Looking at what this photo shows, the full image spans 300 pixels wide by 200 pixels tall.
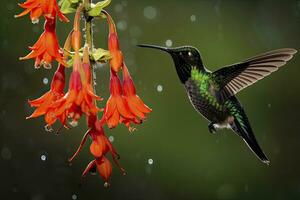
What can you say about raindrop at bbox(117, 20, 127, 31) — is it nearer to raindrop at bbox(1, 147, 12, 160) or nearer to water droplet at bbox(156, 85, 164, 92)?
water droplet at bbox(156, 85, 164, 92)

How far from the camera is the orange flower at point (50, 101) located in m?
1.77

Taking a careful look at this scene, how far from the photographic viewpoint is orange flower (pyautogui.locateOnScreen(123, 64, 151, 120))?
1899 mm

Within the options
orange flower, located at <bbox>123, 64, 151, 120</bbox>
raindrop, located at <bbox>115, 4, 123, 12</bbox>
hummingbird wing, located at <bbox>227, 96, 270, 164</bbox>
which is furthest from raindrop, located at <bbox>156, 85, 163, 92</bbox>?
orange flower, located at <bbox>123, 64, 151, 120</bbox>

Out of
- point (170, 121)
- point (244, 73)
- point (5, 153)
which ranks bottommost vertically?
point (5, 153)

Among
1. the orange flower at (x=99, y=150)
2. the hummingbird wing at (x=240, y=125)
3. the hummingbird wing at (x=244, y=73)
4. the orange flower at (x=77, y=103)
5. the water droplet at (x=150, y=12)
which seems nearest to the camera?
the orange flower at (x=77, y=103)

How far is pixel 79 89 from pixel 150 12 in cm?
441

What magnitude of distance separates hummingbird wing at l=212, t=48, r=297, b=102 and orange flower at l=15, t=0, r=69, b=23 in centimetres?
103

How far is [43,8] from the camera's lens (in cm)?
177

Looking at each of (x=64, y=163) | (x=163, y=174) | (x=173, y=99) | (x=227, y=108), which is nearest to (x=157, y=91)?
(x=173, y=99)

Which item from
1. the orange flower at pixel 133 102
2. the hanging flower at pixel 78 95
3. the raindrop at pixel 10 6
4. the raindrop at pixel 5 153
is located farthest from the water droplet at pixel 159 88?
the hanging flower at pixel 78 95

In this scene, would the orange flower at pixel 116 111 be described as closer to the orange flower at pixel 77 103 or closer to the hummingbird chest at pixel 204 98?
the orange flower at pixel 77 103

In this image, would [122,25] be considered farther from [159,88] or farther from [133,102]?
[133,102]

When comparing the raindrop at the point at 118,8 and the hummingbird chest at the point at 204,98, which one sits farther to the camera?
the raindrop at the point at 118,8

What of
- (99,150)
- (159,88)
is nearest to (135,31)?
(159,88)
